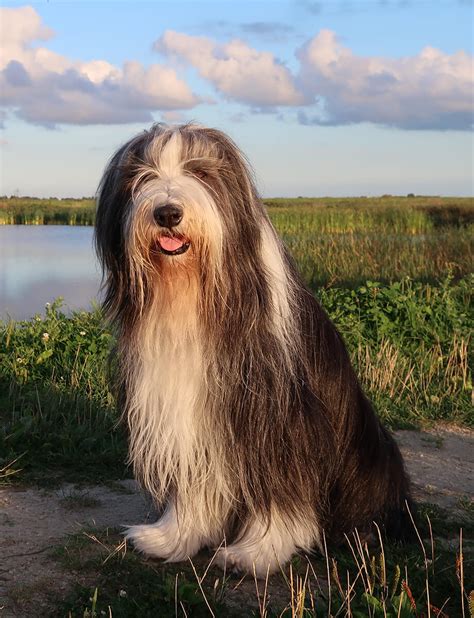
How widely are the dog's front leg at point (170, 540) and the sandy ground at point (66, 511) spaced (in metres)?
0.34

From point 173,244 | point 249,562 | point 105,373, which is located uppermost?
point 173,244

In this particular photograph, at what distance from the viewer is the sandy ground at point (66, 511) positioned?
10.7ft

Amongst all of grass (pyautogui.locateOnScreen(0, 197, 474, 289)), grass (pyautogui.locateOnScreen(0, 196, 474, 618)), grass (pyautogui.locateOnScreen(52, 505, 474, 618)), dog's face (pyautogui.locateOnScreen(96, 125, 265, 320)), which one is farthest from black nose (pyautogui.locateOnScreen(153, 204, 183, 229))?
grass (pyautogui.locateOnScreen(0, 197, 474, 289))

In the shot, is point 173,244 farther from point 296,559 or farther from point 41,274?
point 41,274

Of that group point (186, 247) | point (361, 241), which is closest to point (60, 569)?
point (186, 247)

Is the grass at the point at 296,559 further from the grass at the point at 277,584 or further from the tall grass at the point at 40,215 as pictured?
the tall grass at the point at 40,215

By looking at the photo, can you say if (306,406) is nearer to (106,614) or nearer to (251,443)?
(251,443)

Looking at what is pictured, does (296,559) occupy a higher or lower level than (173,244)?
lower

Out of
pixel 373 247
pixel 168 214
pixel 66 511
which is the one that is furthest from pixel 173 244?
pixel 373 247

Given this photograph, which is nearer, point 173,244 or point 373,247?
point 173,244

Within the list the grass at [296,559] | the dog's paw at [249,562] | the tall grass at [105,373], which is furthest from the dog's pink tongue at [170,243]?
the tall grass at [105,373]

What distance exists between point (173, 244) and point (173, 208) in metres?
0.15

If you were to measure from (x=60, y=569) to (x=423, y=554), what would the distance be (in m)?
1.49

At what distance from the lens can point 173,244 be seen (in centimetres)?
285
